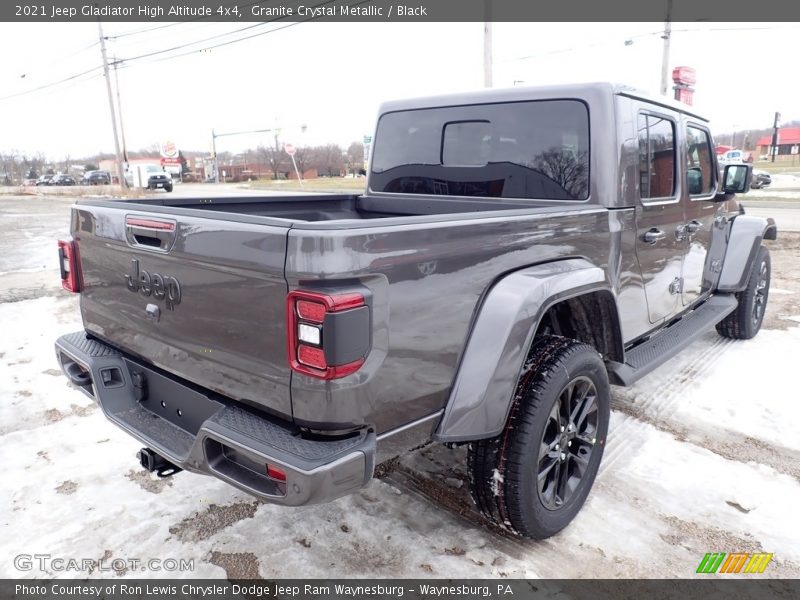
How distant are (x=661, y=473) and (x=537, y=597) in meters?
1.30

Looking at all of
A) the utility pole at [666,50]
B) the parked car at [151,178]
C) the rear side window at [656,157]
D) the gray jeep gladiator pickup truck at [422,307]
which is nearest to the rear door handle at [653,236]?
the gray jeep gladiator pickup truck at [422,307]

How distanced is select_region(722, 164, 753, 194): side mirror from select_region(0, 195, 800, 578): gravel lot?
1.52 metres

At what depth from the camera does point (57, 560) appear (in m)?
2.56

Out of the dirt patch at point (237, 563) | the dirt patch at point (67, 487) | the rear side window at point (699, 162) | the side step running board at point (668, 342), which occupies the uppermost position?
the rear side window at point (699, 162)

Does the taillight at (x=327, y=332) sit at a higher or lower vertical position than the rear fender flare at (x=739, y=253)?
higher

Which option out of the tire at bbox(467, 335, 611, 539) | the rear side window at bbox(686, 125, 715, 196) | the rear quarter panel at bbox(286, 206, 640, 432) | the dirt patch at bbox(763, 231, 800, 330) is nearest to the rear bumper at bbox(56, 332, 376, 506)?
the rear quarter panel at bbox(286, 206, 640, 432)

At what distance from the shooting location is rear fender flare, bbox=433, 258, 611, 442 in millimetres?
2244

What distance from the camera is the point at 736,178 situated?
4.43 metres

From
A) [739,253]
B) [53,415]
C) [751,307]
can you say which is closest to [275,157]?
[751,307]

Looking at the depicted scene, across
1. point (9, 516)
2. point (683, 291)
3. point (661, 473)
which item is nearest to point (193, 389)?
point (9, 516)

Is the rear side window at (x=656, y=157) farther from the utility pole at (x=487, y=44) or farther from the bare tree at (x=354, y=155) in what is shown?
the bare tree at (x=354, y=155)

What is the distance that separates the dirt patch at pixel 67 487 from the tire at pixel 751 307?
5164mm

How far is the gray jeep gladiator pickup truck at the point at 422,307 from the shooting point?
6.19 feet

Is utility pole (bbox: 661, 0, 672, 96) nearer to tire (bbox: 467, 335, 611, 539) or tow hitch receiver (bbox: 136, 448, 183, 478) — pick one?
tire (bbox: 467, 335, 611, 539)
